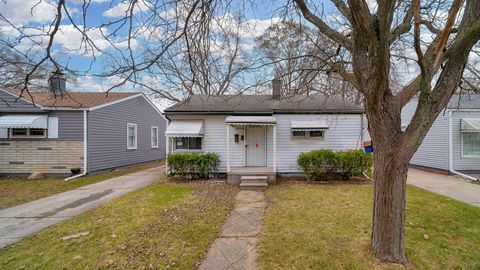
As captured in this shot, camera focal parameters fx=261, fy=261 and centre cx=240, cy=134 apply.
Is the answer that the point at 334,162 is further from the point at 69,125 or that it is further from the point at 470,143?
the point at 69,125

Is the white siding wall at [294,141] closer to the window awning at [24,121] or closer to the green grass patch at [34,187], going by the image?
the green grass patch at [34,187]

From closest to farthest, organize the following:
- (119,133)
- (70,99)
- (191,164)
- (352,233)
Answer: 1. (352,233)
2. (191,164)
3. (70,99)
4. (119,133)

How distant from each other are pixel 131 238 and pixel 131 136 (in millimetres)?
13153

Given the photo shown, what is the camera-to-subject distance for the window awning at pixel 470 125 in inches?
492

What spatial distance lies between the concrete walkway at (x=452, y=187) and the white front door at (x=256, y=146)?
6370mm

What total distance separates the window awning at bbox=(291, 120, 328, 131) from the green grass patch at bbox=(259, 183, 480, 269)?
372 centimetres

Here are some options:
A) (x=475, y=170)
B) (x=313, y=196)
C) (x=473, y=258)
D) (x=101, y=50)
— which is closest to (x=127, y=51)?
(x=101, y=50)

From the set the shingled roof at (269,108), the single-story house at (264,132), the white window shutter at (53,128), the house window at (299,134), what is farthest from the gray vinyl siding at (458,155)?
the white window shutter at (53,128)

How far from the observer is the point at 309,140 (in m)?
12.3

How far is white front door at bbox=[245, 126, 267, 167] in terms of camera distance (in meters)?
12.5

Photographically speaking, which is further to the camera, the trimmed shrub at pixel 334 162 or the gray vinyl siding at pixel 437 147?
the gray vinyl siding at pixel 437 147

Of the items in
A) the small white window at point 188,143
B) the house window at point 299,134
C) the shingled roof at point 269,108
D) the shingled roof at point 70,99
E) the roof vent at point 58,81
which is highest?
the shingled roof at point 70,99

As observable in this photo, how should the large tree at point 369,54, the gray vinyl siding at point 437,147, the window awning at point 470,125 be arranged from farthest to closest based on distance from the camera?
the gray vinyl siding at point 437,147 < the window awning at point 470,125 < the large tree at point 369,54

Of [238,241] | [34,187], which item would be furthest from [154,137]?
[238,241]
